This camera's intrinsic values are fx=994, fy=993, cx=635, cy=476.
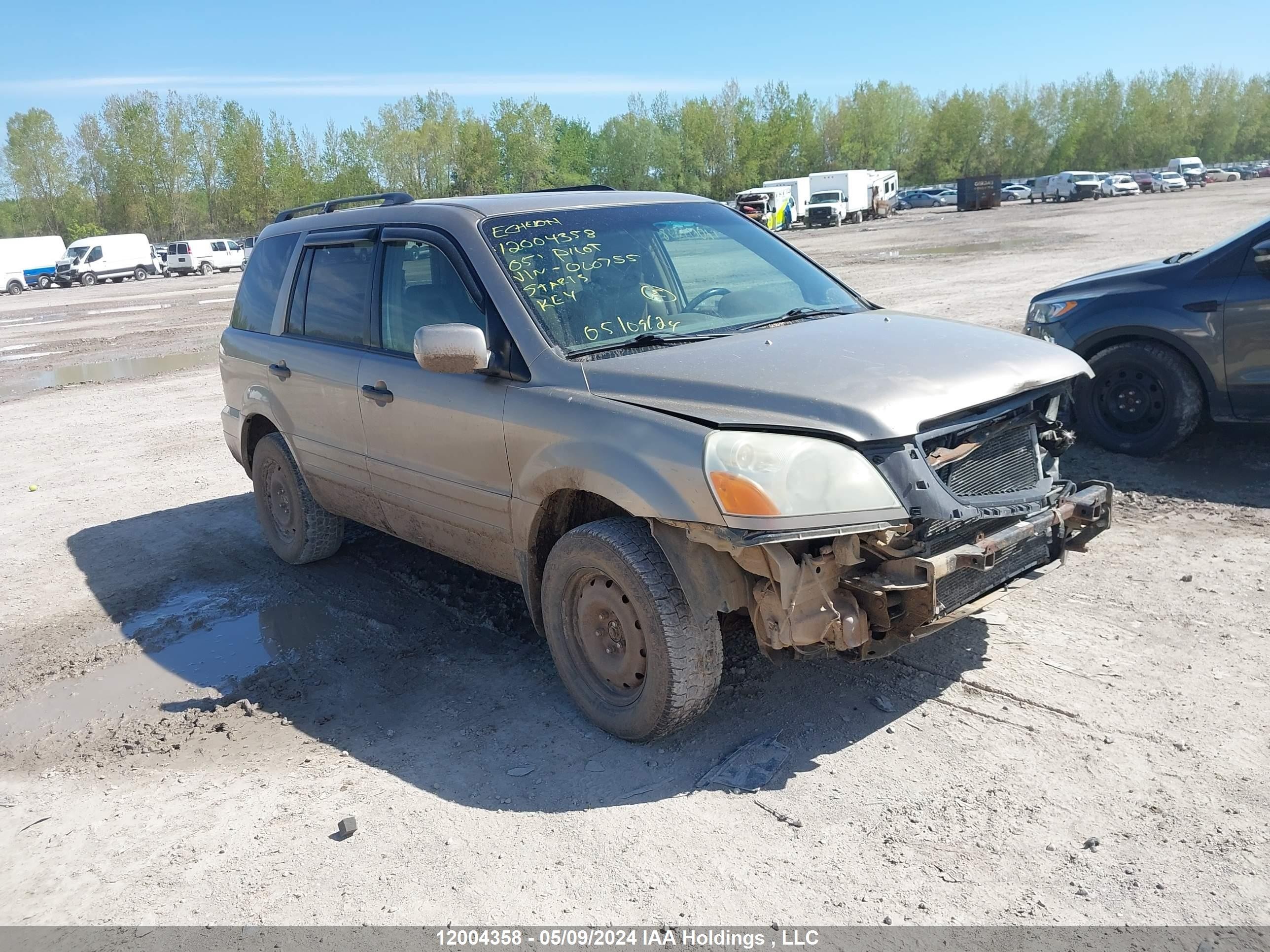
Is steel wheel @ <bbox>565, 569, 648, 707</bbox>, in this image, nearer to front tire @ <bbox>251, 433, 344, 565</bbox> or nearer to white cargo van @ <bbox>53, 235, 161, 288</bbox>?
front tire @ <bbox>251, 433, 344, 565</bbox>

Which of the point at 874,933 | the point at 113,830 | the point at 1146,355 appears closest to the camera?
the point at 874,933

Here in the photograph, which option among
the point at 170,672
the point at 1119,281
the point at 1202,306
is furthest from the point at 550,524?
the point at 1119,281

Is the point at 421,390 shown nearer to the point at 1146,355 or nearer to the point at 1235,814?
the point at 1235,814

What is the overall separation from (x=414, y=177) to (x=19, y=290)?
49347 mm

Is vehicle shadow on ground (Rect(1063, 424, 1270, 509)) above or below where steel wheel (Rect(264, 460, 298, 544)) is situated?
below

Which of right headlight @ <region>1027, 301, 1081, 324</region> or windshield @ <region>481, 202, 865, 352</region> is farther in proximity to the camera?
right headlight @ <region>1027, 301, 1081, 324</region>

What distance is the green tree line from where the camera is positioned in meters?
92.2

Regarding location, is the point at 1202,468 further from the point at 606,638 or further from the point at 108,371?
the point at 108,371

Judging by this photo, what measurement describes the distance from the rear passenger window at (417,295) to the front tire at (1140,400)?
4.30 m

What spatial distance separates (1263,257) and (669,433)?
15.3 feet

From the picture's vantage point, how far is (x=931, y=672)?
13.8 feet

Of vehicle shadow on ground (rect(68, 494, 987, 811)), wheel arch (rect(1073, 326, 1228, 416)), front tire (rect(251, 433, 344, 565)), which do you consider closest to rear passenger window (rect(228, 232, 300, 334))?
front tire (rect(251, 433, 344, 565))

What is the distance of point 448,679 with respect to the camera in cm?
462

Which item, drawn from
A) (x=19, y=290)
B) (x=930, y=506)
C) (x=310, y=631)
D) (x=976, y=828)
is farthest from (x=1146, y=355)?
(x=19, y=290)
